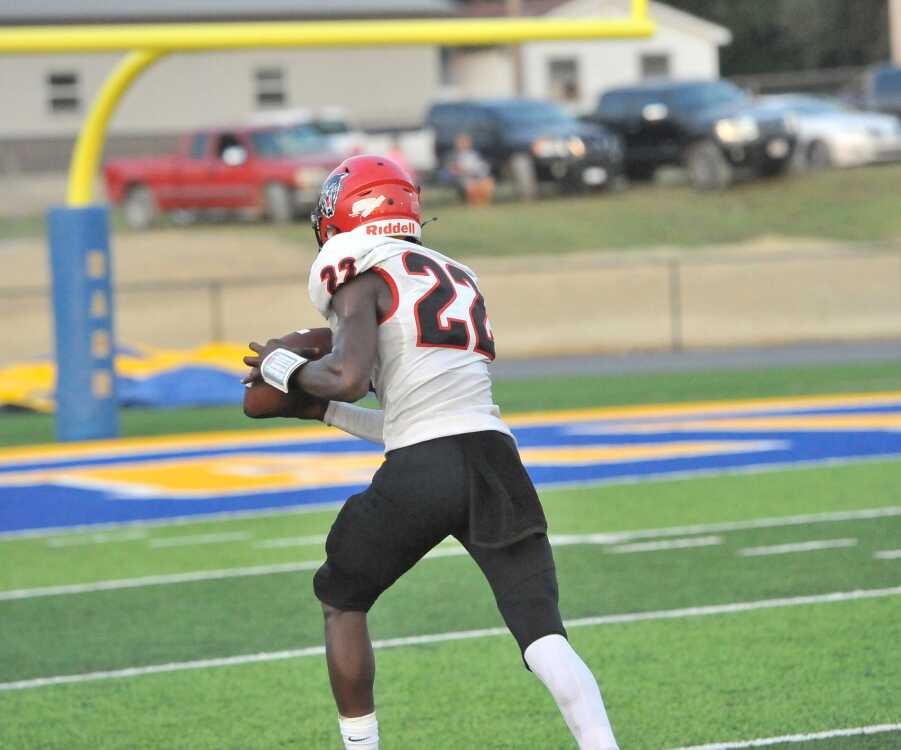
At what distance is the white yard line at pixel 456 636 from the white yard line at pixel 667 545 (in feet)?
4.26

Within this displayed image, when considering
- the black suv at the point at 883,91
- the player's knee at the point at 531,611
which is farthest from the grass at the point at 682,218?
the player's knee at the point at 531,611

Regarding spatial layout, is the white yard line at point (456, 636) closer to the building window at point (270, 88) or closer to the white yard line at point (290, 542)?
the white yard line at point (290, 542)

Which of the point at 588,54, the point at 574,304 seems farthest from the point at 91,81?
the point at 574,304

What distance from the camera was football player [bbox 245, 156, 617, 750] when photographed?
13.8 feet

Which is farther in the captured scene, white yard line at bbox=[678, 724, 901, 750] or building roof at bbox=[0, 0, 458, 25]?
building roof at bbox=[0, 0, 458, 25]

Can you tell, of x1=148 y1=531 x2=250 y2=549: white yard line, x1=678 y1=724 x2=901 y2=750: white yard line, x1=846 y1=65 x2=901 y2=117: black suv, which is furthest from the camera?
x1=846 y1=65 x2=901 y2=117: black suv

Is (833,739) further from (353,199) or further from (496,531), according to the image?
(353,199)

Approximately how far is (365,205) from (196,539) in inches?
200

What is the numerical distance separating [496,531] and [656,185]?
91.1ft

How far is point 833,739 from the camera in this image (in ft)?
16.7

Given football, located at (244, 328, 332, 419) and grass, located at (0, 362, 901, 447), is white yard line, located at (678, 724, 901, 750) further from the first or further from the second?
grass, located at (0, 362, 901, 447)

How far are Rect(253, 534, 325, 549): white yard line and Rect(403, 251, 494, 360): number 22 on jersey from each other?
15.3 feet

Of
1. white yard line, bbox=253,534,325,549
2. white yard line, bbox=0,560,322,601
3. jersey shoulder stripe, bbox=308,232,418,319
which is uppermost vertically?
jersey shoulder stripe, bbox=308,232,418,319

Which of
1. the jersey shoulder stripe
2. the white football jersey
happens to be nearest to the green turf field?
the white football jersey
